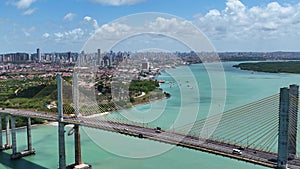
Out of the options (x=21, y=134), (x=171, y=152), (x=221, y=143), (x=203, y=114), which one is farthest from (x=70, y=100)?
(x=221, y=143)

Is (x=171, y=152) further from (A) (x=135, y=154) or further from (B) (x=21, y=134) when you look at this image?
(B) (x=21, y=134)

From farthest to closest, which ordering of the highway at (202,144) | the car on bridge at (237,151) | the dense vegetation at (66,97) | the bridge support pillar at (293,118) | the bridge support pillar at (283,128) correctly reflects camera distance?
the dense vegetation at (66,97)
the car on bridge at (237,151)
the highway at (202,144)
the bridge support pillar at (293,118)
the bridge support pillar at (283,128)

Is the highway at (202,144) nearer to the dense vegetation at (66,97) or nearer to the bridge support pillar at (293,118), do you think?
the bridge support pillar at (293,118)

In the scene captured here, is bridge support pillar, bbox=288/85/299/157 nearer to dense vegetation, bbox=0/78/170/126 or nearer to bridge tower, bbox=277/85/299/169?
bridge tower, bbox=277/85/299/169

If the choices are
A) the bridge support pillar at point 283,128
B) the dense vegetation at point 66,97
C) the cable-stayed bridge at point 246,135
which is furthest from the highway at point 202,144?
the dense vegetation at point 66,97

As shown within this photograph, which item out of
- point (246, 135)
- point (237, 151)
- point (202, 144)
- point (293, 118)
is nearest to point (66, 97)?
point (246, 135)

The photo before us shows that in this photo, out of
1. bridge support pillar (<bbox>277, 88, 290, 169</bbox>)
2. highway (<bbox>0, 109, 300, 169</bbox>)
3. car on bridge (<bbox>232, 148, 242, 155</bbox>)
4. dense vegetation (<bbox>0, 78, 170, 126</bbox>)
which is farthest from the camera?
dense vegetation (<bbox>0, 78, 170, 126</bbox>)

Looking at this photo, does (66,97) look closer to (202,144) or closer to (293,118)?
(202,144)

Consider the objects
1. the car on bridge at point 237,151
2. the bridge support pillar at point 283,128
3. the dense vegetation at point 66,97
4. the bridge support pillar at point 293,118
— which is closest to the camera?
the bridge support pillar at point 283,128

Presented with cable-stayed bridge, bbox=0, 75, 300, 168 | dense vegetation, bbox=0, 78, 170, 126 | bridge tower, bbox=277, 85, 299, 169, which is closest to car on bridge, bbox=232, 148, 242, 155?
cable-stayed bridge, bbox=0, 75, 300, 168
